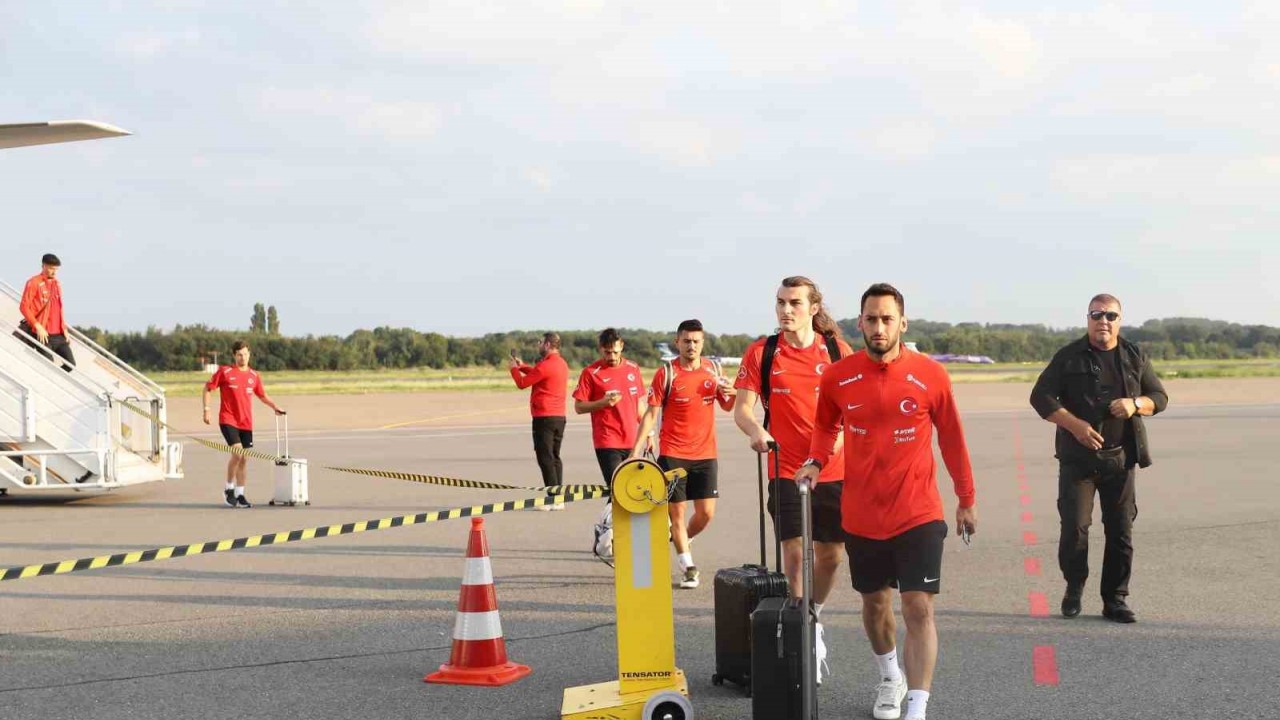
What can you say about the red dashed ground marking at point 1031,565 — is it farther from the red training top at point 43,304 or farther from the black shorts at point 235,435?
the red training top at point 43,304

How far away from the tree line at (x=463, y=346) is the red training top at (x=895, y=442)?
198 ft

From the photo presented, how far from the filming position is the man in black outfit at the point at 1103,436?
7.81m

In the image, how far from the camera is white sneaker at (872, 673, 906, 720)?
5.62 meters

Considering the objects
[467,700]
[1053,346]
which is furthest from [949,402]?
[1053,346]

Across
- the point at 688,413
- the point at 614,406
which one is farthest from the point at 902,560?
the point at 614,406

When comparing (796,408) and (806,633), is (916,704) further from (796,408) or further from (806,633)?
(796,408)

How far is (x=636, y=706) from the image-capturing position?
5.49 metres

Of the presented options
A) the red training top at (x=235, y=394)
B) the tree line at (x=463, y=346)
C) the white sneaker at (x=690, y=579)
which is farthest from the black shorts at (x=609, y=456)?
the tree line at (x=463, y=346)

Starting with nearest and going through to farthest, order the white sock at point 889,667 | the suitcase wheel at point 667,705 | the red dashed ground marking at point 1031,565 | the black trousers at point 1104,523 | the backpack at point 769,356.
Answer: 1. the suitcase wheel at point 667,705
2. the white sock at point 889,667
3. the backpack at point 769,356
4. the black trousers at point 1104,523
5. the red dashed ground marking at point 1031,565

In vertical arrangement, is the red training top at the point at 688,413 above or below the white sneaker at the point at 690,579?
above

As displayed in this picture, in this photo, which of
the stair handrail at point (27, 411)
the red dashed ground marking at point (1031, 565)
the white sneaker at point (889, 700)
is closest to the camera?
the white sneaker at point (889, 700)

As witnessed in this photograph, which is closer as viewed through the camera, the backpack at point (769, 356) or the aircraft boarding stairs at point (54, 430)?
the backpack at point (769, 356)

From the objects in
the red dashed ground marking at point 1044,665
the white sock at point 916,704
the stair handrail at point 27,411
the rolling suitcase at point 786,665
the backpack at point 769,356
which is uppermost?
the backpack at point 769,356

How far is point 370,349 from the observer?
87.3m
